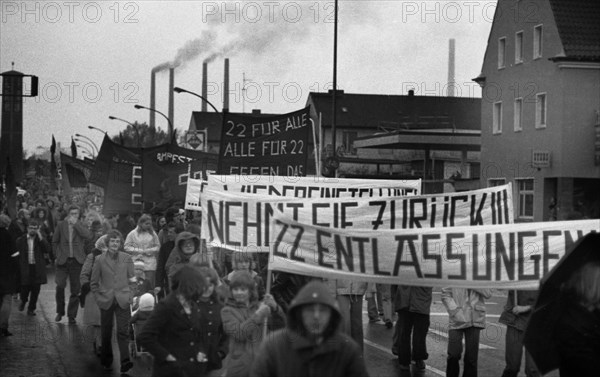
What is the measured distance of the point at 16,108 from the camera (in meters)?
149

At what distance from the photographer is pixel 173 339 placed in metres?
7.68

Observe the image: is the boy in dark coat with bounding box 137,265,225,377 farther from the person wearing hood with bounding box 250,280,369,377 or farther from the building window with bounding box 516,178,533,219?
the building window with bounding box 516,178,533,219

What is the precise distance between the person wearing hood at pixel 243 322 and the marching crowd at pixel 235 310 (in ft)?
0.03

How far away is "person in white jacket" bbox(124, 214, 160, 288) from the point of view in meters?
15.5

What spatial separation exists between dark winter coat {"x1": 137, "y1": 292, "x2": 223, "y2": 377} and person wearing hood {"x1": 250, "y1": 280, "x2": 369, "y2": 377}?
187 centimetres

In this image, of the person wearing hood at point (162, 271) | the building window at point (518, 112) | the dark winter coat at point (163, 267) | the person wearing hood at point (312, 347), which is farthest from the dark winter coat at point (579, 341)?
the building window at point (518, 112)

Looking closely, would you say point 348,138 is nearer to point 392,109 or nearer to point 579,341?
point 392,109

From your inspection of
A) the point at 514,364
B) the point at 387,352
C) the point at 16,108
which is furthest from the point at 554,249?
the point at 16,108

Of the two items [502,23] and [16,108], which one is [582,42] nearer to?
[502,23]

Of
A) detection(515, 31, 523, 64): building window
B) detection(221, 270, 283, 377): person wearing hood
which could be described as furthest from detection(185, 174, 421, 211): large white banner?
detection(515, 31, 523, 64): building window

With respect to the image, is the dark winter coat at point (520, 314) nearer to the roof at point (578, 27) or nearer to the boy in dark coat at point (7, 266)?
the boy in dark coat at point (7, 266)

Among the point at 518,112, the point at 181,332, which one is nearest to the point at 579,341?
the point at 181,332

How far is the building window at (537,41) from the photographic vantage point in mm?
42844

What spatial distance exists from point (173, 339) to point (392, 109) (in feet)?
285
